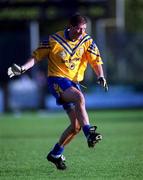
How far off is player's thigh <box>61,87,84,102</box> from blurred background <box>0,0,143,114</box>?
17.8m

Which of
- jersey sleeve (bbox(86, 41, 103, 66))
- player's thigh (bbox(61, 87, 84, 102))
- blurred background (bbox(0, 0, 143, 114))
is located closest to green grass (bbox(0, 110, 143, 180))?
player's thigh (bbox(61, 87, 84, 102))

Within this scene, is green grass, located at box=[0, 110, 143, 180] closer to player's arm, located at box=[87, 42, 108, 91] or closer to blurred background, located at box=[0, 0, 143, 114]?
player's arm, located at box=[87, 42, 108, 91]

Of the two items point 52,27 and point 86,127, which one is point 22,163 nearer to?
point 86,127

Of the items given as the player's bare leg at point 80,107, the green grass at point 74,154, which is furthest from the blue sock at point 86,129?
the green grass at point 74,154

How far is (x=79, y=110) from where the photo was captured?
11.3 metres

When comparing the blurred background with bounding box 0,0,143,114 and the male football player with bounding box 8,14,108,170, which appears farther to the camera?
the blurred background with bounding box 0,0,143,114

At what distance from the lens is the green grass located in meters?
11.2

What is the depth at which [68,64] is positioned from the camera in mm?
11703

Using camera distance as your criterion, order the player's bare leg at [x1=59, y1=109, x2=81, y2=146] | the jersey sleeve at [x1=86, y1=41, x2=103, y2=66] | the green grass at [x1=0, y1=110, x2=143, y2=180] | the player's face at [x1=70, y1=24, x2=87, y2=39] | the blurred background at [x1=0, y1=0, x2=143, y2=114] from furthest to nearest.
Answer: the blurred background at [x1=0, y1=0, x2=143, y2=114]
the jersey sleeve at [x1=86, y1=41, x2=103, y2=66]
the player's bare leg at [x1=59, y1=109, x2=81, y2=146]
the player's face at [x1=70, y1=24, x2=87, y2=39]
the green grass at [x1=0, y1=110, x2=143, y2=180]

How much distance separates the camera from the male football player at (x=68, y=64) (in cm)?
1148

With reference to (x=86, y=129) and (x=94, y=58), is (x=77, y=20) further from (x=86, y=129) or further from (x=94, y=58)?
(x=86, y=129)

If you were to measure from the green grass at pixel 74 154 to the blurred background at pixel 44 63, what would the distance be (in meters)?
6.54

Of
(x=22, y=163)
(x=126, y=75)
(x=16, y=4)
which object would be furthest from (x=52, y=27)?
(x=22, y=163)

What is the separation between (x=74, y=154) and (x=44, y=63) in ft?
70.6
